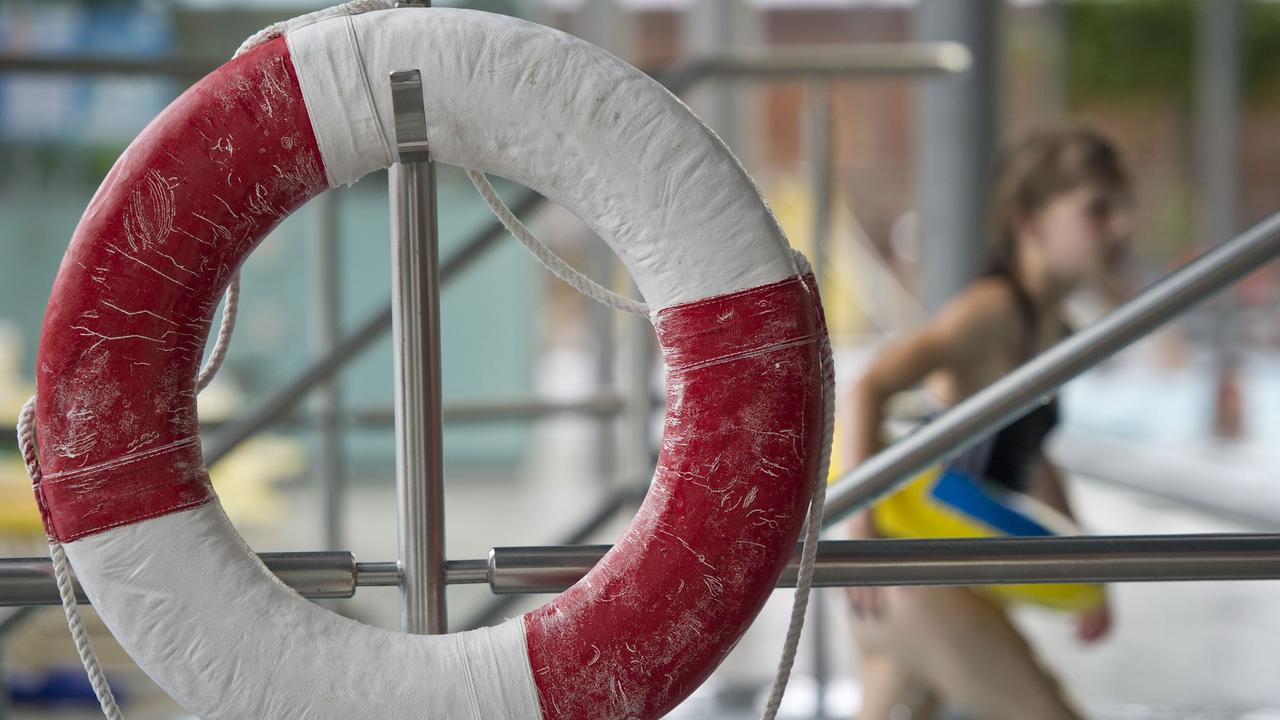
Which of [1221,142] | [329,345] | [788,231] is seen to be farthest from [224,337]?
[1221,142]

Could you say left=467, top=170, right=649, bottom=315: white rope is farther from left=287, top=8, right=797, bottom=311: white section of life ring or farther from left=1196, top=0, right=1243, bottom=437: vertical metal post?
left=1196, top=0, right=1243, bottom=437: vertical metal post

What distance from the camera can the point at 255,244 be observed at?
0.83m

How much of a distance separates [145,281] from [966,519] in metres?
1.01

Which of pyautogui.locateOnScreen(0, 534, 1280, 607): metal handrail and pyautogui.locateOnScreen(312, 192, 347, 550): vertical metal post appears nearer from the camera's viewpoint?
pyautogui.locateOnScreen(0, 534, 1280, 607): metal handrail

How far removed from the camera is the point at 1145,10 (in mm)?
5281

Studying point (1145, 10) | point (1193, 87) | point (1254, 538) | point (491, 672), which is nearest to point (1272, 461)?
point (1193, 87)

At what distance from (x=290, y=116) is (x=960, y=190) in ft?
6.65

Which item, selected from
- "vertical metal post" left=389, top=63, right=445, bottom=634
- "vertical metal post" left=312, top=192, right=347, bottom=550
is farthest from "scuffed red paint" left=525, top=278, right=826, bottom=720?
"vertical metal post" left=312, top=192, right=347, bottom=550

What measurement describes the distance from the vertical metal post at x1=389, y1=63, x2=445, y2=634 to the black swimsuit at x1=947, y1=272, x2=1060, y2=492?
0.88m

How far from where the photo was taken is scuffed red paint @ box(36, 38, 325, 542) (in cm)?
79

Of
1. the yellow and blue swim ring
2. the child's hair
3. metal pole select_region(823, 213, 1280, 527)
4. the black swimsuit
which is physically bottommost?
the yellow and blue swim ring

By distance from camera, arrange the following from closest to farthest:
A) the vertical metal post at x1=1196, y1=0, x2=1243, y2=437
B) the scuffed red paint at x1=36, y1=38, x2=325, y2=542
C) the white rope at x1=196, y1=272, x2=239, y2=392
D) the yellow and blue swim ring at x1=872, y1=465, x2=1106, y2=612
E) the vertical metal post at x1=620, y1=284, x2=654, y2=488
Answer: the scuffed red paint at x1=36, y1=38, x2=325, y2=542, the white rope at x1=196, y1=272, x2=239, y2=392, the yellow and blue swim ring at x1=872, y1=465, x2=1106, y2=612, the vertical metal post at x1=620, y1=284, x2=654, y2=488, the vertical metal post at x1=1196, y1=0, x2=1243, y2=437

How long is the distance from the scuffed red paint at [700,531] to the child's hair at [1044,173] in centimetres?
93

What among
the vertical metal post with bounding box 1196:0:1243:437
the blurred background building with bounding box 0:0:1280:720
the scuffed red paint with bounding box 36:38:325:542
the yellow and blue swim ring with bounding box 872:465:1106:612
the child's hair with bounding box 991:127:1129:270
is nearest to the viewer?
the scuffed red paint with bounding box 36:38:325:542
